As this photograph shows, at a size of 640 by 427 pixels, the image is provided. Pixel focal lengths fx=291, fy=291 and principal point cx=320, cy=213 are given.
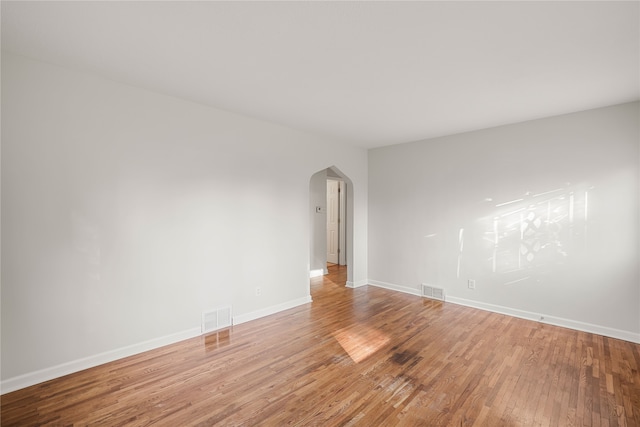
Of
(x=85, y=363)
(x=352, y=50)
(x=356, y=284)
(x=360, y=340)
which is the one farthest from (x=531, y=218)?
(x=85, y=363)

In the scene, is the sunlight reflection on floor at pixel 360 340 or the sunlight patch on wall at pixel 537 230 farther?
the sunlight patch on wall at pixel 537 230

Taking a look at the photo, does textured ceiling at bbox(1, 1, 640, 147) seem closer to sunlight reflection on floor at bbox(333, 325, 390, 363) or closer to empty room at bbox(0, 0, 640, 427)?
empty room at bbox(0, 0, 640, 427)

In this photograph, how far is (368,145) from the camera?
5.38 m

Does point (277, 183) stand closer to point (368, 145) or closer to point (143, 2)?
point (368, 145)

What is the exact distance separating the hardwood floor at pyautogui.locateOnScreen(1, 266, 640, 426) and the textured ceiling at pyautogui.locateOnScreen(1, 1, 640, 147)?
264cm

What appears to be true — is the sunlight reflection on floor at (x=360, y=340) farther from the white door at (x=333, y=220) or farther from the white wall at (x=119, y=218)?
the white door at (x=333, y=220)

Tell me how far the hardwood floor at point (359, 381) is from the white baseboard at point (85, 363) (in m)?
0.08

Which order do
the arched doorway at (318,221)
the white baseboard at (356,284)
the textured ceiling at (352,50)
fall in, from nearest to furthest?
the textured ceiling at (352,50) → the white baseboard at (356,284) → the arched doorway at (318,221)

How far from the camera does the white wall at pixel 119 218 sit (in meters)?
2.32

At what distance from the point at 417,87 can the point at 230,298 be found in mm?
3197

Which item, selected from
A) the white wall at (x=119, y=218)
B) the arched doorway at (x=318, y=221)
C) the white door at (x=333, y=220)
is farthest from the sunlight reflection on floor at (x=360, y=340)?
the white door at (x=333, y=220)

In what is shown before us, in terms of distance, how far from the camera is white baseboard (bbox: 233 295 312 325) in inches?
146

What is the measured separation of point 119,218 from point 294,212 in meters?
2.24

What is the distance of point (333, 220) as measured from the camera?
7.96 metres
